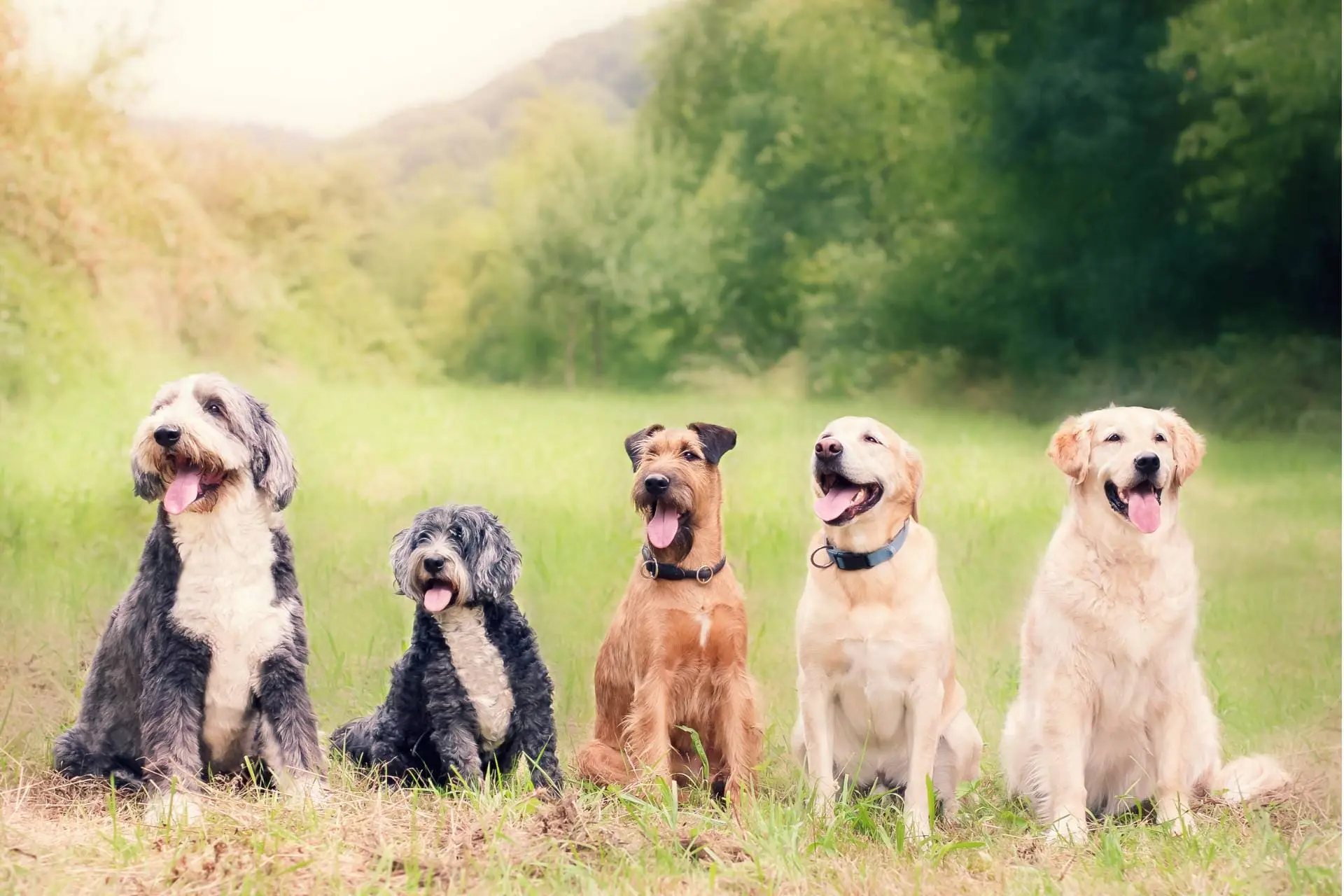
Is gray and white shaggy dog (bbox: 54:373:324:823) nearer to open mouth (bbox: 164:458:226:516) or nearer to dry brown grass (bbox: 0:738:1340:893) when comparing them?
open mouth (bbox: 164:458:226:516)

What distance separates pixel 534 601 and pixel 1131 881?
2.71m

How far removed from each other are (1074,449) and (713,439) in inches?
44.6

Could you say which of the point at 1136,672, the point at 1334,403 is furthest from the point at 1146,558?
the point at 1334,403

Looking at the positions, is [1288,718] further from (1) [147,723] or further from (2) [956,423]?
(1) [147,723]

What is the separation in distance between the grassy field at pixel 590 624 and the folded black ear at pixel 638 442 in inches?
42.8

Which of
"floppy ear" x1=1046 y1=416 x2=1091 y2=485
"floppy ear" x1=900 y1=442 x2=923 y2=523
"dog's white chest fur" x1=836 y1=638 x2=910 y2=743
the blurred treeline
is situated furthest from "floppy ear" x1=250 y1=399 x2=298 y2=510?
the blurred treeline

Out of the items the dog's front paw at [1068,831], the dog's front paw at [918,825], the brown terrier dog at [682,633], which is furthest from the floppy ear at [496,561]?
the dog's front paw at [1068,831]

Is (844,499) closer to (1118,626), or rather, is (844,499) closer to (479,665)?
(1118,626)

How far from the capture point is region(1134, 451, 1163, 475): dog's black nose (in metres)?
4.01

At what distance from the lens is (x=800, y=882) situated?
376cm

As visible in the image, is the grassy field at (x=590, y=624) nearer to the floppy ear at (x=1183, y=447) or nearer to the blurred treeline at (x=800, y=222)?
the blurred treeline at (x=800, y=222)

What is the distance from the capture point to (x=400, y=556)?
4.07 meters

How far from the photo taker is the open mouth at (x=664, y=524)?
4148 mm

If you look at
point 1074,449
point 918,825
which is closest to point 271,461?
point 918,825
